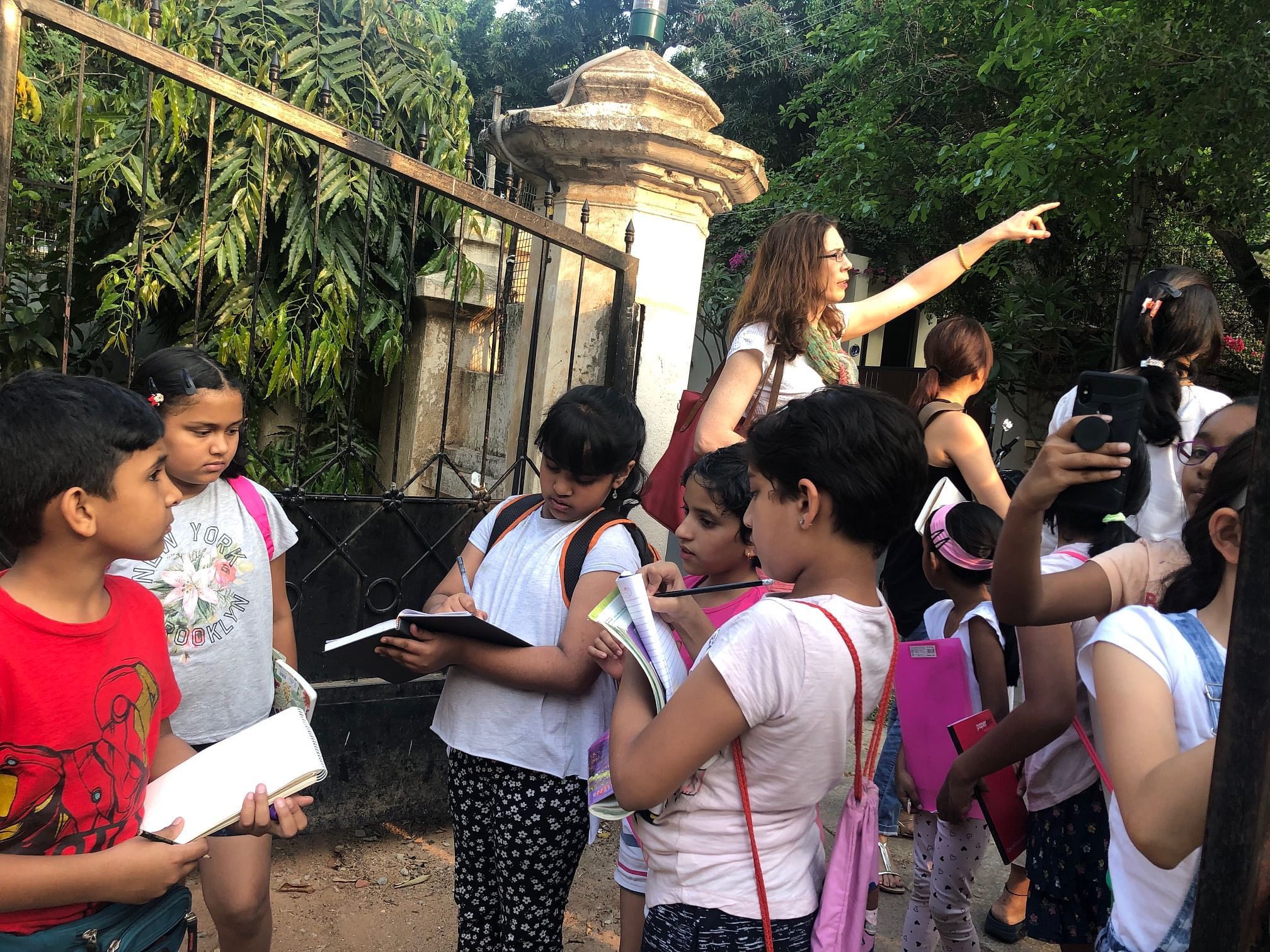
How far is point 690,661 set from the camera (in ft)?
6.59

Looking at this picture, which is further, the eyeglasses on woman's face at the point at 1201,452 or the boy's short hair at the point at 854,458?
the eyeglasses on woman's face at the point at 1201,452

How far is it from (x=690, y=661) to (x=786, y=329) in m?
1.32

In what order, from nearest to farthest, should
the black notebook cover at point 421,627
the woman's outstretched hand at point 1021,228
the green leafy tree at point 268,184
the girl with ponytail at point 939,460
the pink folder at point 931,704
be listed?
the black notebook cover at point 421,627, the pink folder at point 931,704, the girl with ponytail at point 939,460, the woman's outstretched hand at point 1021,228, the green leafy tree at point 268,184

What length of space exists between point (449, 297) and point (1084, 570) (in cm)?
451

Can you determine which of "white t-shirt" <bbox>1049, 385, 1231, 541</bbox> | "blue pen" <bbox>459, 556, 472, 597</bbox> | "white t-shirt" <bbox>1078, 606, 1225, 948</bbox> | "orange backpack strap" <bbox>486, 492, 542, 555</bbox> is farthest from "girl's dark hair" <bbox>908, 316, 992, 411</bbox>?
"white t-shirt" <bbox>1078, 606, 1225, 948</bbox>

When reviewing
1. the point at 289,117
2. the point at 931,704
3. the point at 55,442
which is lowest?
the point at 931,704

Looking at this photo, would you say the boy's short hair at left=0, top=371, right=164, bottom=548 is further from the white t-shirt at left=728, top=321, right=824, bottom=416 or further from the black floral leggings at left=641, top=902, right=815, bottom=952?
the white t-shirt at left=728, top=321, right=824, bottom=416

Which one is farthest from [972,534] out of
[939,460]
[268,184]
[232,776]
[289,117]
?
[268,184]

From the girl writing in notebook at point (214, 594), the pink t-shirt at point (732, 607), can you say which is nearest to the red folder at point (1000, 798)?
the pink t-shirt at point (732, 607)

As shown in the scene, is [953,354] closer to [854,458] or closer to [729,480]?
[729,480]

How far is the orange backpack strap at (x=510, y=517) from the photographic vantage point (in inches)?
98.8

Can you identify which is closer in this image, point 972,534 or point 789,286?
point 972,534

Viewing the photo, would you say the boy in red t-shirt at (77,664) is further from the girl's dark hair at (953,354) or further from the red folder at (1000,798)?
the girl's dark hair at (953,354)

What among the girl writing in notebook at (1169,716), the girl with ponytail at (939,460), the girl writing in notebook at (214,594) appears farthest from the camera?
the girl with ponytail at (939,460)
